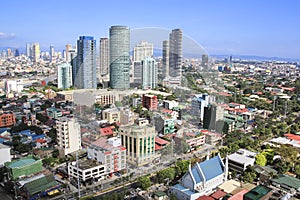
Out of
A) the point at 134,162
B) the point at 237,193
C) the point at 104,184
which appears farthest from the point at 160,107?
the point at 237,193

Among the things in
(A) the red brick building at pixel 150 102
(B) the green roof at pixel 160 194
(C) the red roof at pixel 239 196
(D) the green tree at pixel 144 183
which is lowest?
(B) the green roof at pixel 160 194

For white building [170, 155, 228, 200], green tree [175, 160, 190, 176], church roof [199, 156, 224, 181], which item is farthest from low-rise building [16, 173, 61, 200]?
church roof [199, 156, 224, 181]

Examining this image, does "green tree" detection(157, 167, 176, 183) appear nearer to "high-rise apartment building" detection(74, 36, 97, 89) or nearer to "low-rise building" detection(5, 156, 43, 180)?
"low-rise building" detection(5, 156, 43, 180)

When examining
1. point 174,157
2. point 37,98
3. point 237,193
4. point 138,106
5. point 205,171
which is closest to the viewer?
point 237,193

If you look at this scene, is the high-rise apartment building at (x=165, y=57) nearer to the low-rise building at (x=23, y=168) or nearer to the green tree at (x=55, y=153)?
the green tree at (x=55, y=153)

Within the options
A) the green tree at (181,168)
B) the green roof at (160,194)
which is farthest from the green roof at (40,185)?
the green tree at (181,168)

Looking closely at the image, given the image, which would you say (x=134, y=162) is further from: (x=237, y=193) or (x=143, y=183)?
(x=237, y=193)

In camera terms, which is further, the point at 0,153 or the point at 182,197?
the point at 0,153
